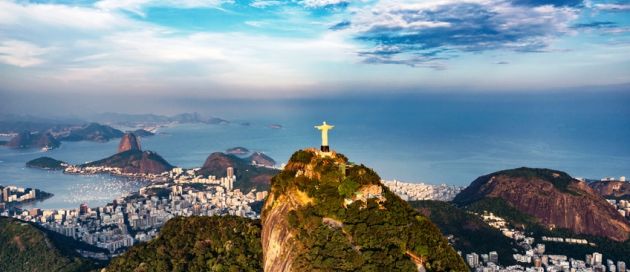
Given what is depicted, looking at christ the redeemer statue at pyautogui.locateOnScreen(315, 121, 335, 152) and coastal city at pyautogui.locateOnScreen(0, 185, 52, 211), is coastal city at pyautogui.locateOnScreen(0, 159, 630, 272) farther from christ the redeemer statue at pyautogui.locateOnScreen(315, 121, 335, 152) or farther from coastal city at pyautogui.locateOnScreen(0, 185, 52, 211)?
christ the redeemer statue at pyautogui.locateOnScreen(315, 121, 335, 152)

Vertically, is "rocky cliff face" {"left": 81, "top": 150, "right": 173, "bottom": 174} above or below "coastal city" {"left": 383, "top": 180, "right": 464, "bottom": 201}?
above

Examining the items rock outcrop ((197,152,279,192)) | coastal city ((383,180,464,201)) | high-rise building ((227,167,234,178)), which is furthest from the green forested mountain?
high-rise building ((227,167,234,178))

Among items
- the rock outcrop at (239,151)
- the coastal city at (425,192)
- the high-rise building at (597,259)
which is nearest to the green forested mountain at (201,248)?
the high-rise building at (597,259)

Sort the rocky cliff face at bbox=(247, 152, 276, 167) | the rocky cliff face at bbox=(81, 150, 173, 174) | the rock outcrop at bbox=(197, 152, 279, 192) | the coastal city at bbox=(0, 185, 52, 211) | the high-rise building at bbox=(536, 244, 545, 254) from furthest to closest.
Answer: the rocky cliff face at bbox=(247, 152, 276, 167) < the rocky cliff face at bbox=(81, 150, 173, 174) < the rock outcrop at bbox=(197, 152, 279, 192) < the coastal city at bbox=(0, 185, 52, 211) < the high-rise building at bbox=(536, 244, 545, 254)

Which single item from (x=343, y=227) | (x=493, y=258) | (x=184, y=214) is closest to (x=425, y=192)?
(x=493, y=258)

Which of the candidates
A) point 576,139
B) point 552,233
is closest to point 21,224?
point 552,233

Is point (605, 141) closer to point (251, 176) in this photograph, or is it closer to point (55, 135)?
point (251, 176)
